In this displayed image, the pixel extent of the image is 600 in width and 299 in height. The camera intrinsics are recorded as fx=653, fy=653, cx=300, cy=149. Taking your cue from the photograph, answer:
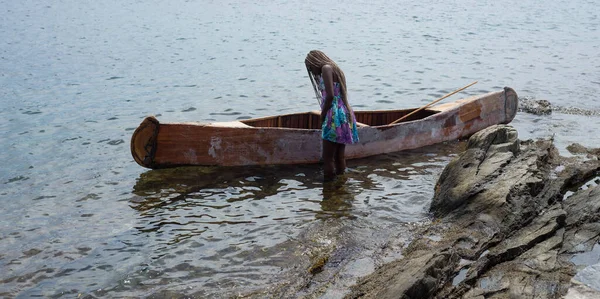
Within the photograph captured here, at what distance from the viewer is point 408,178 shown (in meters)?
10.4

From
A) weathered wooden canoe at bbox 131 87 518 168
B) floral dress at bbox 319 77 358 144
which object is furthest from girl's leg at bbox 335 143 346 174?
weathered wooden canoe at bbox 131 87 518 168

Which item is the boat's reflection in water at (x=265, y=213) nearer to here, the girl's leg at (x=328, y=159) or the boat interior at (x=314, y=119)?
the girl's leg at (x=328, y=159)

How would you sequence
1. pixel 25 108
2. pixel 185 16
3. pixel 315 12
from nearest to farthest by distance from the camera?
pixel 25 108
pixel 185 16
pixel 315 12

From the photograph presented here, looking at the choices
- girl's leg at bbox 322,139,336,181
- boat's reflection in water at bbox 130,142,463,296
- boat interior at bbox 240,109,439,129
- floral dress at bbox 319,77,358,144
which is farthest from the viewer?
boat interior at bbox 240,109,439,129

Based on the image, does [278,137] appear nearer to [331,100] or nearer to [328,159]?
[328,159]

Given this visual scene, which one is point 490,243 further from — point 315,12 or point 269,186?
point 315,12

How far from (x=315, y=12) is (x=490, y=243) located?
3030 centimetres

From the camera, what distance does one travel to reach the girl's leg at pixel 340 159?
32.4ft

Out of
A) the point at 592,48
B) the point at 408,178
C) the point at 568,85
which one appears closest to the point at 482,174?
A: the point at 408,178

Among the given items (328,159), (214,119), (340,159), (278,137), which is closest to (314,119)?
(278,137)

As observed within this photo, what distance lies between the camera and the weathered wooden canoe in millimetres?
9820

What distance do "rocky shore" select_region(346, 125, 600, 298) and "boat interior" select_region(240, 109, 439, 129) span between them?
270 centimetres

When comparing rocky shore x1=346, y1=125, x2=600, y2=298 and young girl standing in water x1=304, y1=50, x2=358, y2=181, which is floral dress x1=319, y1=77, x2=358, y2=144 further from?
rocky shore x1=346, y1=125, x2=600, y2=298

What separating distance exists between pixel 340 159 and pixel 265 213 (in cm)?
170
